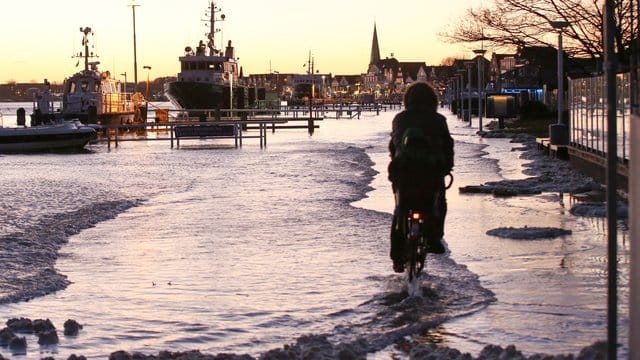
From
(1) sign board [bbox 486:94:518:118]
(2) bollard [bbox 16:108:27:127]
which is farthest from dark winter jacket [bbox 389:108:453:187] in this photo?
(2) bollard [bbox 16:108:27:127]

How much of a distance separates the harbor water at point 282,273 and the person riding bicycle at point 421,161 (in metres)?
0.70

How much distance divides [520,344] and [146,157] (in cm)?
3120

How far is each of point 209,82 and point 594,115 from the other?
6627 centimetres

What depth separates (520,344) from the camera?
6797 millimetres

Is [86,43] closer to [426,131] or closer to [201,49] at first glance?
[201,49]

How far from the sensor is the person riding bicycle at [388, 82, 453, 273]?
807cm

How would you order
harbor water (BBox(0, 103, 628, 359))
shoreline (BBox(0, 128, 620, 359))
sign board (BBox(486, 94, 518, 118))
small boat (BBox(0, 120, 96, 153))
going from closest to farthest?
shoreline (BBox(0, 128, 620, 359)) → harbor water (BBox(0, 103, 628, 359)) → small boat (BBox(0, 120, 96, 153)) → sign board (BBox(486, 94, 518, 118))

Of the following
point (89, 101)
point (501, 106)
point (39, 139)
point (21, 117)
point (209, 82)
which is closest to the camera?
point (39, 139)

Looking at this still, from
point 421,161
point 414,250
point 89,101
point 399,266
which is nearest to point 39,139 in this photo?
point 89,101

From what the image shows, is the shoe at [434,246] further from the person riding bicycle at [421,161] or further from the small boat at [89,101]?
the small boat at [89,101]

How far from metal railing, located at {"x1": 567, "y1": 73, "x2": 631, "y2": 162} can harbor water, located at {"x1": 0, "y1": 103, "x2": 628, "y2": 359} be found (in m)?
1.56

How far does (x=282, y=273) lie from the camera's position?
10273 mm

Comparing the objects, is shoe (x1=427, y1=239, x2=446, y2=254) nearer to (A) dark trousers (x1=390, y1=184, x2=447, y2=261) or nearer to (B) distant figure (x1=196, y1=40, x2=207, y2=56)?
(A) dark trousers (x1=390, y1=184, x2=447, y2=261)

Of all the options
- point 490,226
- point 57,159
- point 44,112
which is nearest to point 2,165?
point 57,159
